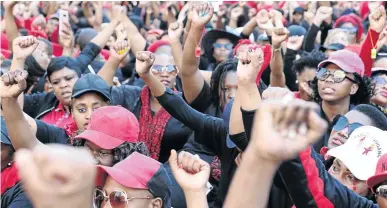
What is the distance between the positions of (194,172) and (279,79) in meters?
3.23

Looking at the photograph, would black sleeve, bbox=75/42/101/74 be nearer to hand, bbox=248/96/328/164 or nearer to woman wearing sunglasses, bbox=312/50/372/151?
woman wearing sunglasses, bbox=312/50/372/151

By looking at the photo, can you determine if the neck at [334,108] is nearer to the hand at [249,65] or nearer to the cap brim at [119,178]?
the hand at [249,65]

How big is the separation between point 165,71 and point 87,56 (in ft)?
2.59

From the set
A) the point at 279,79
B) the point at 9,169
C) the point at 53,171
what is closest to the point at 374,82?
the point at 279,79

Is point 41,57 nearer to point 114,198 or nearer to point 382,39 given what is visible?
point 382,39

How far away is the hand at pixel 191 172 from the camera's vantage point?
2297 mm

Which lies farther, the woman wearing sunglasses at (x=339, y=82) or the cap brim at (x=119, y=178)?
the woman wearing sunglasses at (x=339, y=82)

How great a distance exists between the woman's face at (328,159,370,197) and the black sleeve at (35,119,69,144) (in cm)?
141

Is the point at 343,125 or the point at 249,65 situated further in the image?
the point at 343,125

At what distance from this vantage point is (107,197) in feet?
8.67

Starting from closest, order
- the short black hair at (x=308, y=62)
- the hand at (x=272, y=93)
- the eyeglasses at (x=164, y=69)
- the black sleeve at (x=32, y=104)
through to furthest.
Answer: the hand at (x=272, y=93)
the eyeglasses at (x=164, y=69)
the black sleeve at (x=32, y=104)
the short black hair at (x=308, y=62)

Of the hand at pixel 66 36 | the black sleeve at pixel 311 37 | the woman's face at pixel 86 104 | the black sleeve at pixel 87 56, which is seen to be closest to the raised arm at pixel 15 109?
the woman's face at pixel 86 104

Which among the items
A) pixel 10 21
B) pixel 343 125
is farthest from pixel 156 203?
pixel 10 21

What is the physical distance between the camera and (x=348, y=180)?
129 inches
